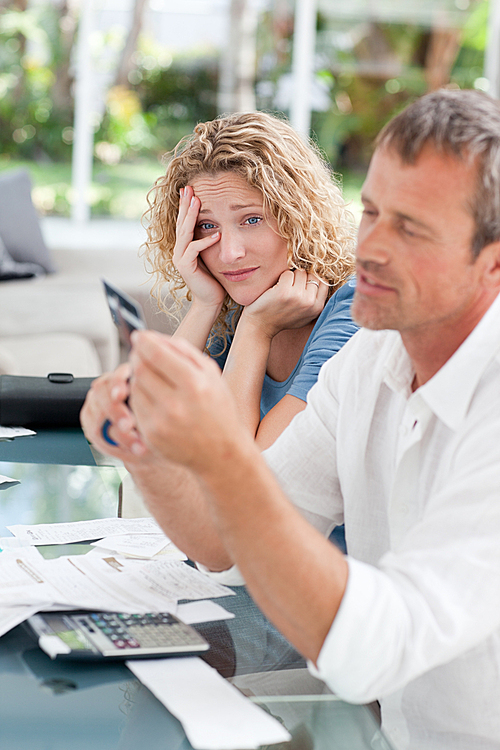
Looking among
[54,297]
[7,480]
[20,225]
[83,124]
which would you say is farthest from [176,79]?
[7,480]

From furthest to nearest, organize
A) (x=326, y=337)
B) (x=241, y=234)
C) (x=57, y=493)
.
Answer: (x=241, y=234) < (x=326, y=337) < (x=57, y=493)

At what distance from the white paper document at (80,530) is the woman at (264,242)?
332mm

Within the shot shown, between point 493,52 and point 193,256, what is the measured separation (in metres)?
5.45

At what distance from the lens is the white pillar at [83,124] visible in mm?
5711

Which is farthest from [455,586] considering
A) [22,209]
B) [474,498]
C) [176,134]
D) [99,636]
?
[176,134]

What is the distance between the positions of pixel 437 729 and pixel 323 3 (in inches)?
236

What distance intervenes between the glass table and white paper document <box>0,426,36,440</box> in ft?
3.10

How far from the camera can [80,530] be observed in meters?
1.20

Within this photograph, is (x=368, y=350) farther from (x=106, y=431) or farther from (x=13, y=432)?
(x=13, y=432)

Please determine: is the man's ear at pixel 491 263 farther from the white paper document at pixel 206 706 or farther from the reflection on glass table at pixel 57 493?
the reflection on glass table at pixel 57 493

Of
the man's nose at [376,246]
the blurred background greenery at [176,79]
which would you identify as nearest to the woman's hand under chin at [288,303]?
the man's nose at [376,246]

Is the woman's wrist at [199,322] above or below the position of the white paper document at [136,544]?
above

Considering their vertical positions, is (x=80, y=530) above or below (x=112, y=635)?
below

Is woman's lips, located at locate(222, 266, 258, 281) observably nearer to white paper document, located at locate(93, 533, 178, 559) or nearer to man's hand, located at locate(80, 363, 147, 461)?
white paper document, located at locate(93, 533, 178, 559)
